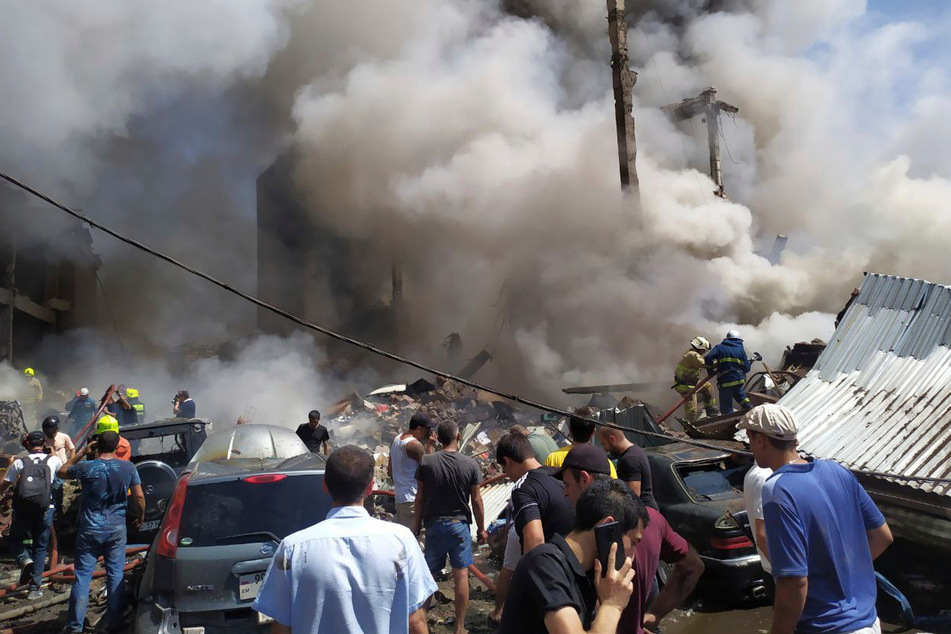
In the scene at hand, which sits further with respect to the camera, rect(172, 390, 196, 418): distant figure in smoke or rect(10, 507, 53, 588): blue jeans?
rect(172, 390, 196, 418): distant figure in smoke

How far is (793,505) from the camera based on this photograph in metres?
2.00

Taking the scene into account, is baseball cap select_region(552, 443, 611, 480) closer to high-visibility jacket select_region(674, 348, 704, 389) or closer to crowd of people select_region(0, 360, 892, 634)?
crowd of people select_region(0, 360, 892, 634)

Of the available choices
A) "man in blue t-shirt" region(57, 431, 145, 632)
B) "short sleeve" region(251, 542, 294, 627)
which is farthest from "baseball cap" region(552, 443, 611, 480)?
"man in blue t-shirt" region(57, 431, 145, 632)

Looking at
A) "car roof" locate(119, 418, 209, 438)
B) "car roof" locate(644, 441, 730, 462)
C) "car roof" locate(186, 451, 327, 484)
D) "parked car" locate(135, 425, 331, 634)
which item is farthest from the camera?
"car roof" locate(119, 418, 209, 438)

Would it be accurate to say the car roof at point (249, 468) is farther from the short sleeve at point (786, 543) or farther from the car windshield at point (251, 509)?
the short sleeve at point (786, 543)

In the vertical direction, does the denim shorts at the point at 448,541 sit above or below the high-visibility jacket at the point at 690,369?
below

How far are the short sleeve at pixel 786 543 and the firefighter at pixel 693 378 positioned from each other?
6760 millimetres

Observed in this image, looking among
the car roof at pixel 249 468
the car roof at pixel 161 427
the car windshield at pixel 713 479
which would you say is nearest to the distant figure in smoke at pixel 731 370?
the car windshield at pixel 713 479

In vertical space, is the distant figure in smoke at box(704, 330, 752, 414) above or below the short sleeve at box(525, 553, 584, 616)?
above

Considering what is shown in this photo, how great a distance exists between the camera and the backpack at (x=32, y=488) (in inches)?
206

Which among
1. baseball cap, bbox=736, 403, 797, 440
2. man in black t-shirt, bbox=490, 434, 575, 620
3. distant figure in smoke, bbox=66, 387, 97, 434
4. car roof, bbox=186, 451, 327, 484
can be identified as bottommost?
man in black t-shirt, bbox=490, 434, 575, 620

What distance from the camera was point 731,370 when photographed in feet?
25.9

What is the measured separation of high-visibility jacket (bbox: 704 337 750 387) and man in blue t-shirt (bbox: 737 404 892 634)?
234 inches

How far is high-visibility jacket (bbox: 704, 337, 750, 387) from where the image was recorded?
25.7ft
